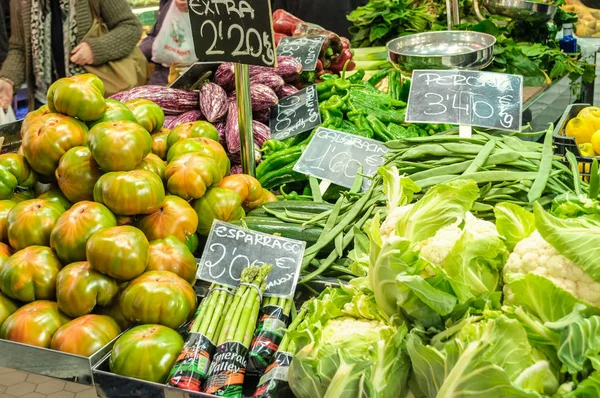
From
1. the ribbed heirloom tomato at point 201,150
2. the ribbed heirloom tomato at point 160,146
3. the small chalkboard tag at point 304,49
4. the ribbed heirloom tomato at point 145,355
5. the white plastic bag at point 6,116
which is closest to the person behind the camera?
the ribbed heirloom tomato at point 145,355

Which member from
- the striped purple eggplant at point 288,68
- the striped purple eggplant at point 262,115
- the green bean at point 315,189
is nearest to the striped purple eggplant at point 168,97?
the striped purple eggplant at point 262,115

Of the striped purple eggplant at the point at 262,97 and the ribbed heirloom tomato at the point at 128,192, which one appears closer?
the ribbed heirloom tomato at the point at 128,192

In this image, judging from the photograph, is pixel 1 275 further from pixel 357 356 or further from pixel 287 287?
pixel 357 356

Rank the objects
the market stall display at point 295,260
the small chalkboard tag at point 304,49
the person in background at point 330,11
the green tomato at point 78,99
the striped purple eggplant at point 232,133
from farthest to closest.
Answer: the person in background at point 330,11
the small chalkboard tag at point 304,49
the striped purple eggplant at point 232,133
the green tomato at point 78,99
the market stall display at point 295,260

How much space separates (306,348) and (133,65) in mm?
4067

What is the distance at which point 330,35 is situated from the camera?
3.85 metres

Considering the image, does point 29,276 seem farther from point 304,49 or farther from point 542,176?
point 304,49

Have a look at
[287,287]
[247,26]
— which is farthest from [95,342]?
[247,26]

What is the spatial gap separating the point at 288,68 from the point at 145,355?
2.18 meters

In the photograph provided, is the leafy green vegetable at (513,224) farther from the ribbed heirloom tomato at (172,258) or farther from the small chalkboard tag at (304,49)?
the small chalkboard tag at (304,49)

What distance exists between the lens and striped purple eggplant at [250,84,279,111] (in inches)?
121

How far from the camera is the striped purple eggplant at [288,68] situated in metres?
3.34

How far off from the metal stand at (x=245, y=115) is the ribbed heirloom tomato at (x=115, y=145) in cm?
58

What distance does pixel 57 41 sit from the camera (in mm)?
4617
